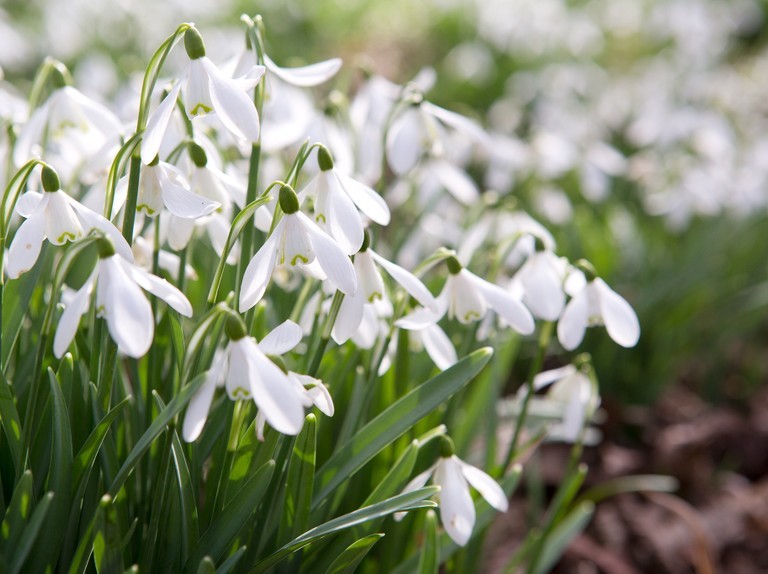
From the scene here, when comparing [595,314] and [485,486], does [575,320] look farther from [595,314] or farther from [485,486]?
[485,486]

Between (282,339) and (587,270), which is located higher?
(282,339)

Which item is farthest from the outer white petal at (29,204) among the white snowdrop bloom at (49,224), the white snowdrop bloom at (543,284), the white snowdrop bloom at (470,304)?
the white snowdrop bloom at (543,284)

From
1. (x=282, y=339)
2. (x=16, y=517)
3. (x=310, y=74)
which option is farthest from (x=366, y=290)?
(x=16, y=517)

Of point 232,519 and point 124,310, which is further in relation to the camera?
point 232,519

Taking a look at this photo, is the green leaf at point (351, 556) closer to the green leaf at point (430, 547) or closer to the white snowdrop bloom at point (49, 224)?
the green leaf at point (430, 547)

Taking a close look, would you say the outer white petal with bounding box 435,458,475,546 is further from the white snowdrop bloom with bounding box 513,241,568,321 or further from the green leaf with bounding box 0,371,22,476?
the green leaf with bounding box 0,371,22,476

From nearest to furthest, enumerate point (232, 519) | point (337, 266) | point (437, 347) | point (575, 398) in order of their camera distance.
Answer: point (337, 266) < point (232, 519) < point (437, 347) < point (575, 398)

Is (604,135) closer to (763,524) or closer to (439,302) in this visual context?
(763,524)
